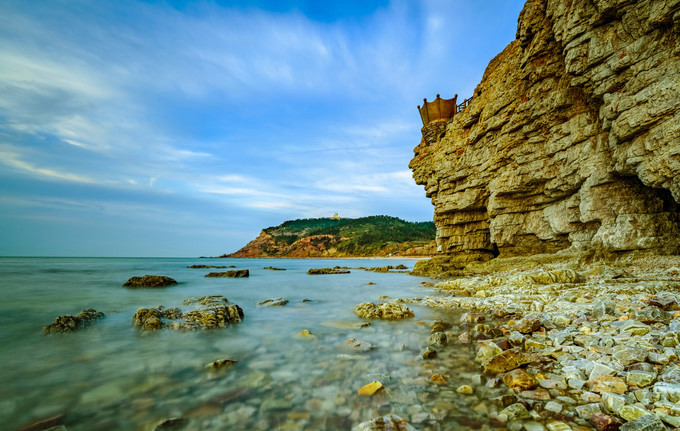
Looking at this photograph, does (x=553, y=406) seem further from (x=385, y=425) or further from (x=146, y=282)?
(x=146, y=282)

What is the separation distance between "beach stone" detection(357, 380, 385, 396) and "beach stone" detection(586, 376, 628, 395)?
7.16 feet

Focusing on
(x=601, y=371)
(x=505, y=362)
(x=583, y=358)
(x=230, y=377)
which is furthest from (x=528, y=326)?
(x=230, y=377)

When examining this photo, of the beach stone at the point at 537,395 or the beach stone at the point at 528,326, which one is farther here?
the beach stone at the point at 528,326

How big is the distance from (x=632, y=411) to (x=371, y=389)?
234 centimetres

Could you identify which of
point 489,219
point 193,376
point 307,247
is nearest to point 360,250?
point 307,247

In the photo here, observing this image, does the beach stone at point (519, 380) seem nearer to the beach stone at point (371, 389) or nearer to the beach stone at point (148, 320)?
the beach stone at point (371, 389)

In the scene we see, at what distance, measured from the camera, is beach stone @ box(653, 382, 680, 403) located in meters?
2.45

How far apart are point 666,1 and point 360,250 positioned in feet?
280

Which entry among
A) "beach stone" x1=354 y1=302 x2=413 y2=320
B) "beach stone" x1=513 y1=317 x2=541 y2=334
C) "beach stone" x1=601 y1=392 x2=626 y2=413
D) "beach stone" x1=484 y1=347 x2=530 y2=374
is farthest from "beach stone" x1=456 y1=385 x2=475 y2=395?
"beach stone" x1=354 y1=302 x2=413 y2=320

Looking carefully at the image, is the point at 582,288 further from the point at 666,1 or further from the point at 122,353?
the point at 122,353

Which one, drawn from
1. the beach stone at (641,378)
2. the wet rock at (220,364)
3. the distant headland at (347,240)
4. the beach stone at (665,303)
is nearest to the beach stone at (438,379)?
the beach stone at (641,378)

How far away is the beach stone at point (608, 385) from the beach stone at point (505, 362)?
2.44 feet

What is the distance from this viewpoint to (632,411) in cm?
242

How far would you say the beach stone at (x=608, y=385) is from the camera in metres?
2.77
